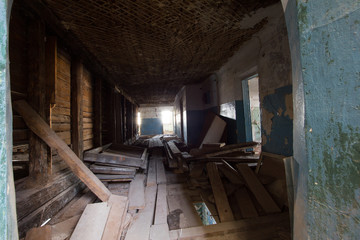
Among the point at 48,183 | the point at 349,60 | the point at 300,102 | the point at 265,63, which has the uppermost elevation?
the point at 265,63

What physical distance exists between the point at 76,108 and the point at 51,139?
116 centimetres

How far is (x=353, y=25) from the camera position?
1.75 feet

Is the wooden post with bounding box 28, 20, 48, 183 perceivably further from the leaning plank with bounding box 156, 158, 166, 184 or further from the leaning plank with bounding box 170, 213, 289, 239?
the leaning plank with bounding box 170, 213, 289, 239

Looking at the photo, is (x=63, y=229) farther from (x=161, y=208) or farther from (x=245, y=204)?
(x=245, y=204)

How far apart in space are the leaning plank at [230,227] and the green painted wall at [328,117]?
1.27 meters

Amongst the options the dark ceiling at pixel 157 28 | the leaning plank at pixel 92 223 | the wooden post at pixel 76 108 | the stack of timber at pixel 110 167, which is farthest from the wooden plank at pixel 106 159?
the dark ceiling at pixel 157 28

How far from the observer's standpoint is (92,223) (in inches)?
69.2

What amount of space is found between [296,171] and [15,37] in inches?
119

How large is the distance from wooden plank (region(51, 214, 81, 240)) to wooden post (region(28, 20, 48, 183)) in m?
0.69

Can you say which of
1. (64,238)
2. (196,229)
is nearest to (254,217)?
(196,229)

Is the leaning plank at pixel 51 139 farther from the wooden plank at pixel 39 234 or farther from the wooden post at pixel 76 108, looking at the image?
the wooden post at pixel 76 108

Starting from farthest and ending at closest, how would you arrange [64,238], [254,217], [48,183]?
[48,183] → [254,217] → [64,238]

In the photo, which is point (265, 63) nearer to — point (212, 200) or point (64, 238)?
point (212, 200)

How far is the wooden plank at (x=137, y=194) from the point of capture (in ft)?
7.39
